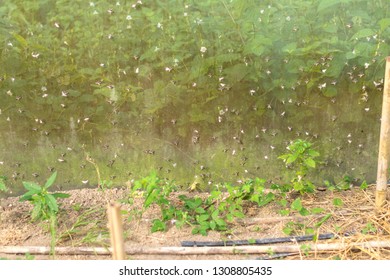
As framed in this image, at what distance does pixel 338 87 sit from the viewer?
11.9 ft

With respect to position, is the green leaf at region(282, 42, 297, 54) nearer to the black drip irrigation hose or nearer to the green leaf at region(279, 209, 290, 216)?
the green leaf at region(279, 209, 290, 216)

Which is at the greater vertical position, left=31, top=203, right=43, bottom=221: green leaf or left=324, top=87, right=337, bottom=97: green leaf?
left=324, top=87, right=337, bottom=97: green leaf

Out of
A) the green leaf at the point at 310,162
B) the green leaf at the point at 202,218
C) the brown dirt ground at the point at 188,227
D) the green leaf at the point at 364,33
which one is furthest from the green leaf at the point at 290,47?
the green leaf at the point at 202,218

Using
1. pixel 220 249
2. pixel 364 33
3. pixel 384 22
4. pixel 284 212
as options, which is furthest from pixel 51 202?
pixel 384 22

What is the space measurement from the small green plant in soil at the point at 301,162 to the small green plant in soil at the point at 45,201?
142 centimetres

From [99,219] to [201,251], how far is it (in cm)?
77

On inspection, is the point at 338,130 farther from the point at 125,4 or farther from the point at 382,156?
the point at 125,4

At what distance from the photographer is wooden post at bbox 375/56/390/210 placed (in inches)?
123

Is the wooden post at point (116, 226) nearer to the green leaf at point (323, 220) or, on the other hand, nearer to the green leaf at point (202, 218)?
the green leaf at point (202, 218)

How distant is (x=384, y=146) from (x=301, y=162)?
1.94 ft

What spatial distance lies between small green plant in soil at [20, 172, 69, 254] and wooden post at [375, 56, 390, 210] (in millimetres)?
1871

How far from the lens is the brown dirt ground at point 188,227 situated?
3.12 m

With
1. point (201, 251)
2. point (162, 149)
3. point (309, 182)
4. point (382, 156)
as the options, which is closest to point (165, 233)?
point (201, 251)

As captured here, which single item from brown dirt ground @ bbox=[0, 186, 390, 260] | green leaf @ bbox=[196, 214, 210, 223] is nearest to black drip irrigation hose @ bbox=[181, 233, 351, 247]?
brown dirt ground @ bbox=[0, 186, 390, 260]
